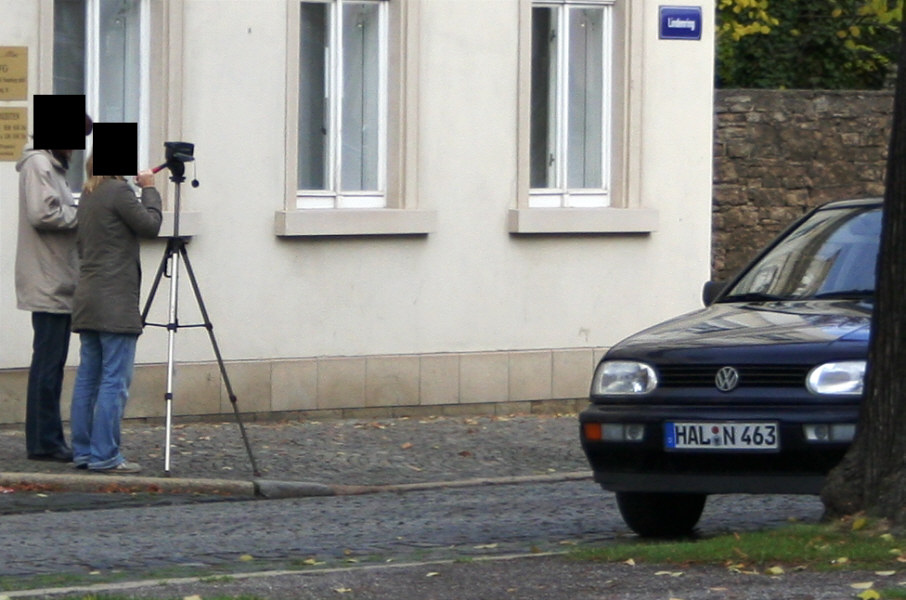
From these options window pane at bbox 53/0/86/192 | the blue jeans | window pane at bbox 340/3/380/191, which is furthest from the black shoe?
window pane at bbox 340/3/380/191

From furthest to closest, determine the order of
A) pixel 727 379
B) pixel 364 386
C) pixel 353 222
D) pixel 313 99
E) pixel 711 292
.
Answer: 1. pixel 313 99
2. pixel 364 386
3. pixel 353 222
4. pixel 711 292
5. pixel 727 379

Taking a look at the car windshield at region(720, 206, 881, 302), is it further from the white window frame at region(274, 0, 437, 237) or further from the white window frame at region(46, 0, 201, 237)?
the white window frame at region(46, 0, 201, 237)

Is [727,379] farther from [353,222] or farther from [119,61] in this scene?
[119,61]

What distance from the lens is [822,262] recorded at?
30.9 feet

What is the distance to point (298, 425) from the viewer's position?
45.3ft

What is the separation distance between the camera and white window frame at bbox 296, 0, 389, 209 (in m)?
14.4

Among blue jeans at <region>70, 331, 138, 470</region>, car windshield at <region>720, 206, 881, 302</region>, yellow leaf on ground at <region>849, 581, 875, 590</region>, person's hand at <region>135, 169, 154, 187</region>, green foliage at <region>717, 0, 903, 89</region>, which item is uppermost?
green foliage at <region>717, 0, 903, 89</region>

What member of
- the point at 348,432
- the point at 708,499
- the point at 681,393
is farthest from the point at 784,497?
the point at 348,432

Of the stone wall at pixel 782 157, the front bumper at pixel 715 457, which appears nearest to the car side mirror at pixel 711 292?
the front bumper at pixel 715 457

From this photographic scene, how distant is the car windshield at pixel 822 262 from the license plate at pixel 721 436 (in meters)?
1.25

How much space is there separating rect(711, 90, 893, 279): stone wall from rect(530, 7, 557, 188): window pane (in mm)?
2256

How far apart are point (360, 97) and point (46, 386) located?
4.05m

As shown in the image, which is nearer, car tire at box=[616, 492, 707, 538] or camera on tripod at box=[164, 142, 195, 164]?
car tire at box=[616, 492, 707, 538]

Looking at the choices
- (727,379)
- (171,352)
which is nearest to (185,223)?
(171,352)
